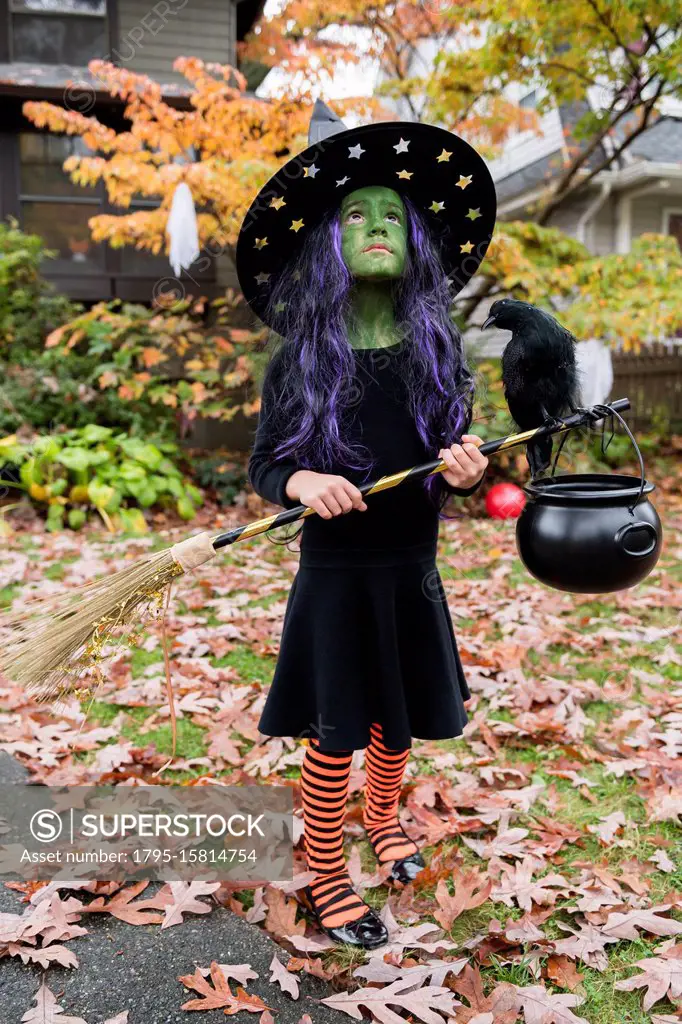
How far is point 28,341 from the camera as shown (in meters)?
8.54

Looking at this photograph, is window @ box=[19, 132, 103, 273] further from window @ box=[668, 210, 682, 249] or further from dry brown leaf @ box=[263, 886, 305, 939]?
dry brown leaf @ box=[263, 886, 305, 939]

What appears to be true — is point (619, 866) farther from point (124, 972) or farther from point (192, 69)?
point (192, 69)

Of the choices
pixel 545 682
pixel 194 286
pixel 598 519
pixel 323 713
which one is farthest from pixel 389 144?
pixel 194 286

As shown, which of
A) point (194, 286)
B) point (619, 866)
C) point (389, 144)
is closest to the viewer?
point (389, 144)

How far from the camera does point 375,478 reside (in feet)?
7.16

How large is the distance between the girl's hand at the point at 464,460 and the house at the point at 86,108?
31.2ft

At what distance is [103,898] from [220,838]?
490 millimetres

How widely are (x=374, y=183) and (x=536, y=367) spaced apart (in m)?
0.71

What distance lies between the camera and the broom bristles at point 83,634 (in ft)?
7.11

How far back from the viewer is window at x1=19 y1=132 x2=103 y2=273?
11305 mm

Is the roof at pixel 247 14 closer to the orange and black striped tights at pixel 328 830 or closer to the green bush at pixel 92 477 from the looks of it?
the green bush at pixel 92 477

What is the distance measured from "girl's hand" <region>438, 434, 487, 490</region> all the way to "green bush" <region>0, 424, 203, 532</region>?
5.24 meters

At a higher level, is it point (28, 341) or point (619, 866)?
point (28, 341)

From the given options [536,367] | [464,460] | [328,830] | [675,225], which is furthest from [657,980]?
[675,225]
